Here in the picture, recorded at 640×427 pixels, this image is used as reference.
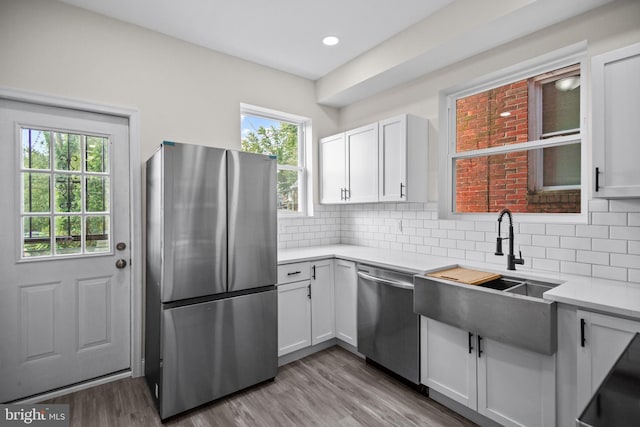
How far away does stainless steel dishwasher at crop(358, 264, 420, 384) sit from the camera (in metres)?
2.34

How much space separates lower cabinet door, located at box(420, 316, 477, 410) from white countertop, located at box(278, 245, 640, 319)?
1.44ft

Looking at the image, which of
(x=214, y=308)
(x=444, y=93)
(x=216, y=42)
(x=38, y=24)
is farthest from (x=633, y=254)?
(x=38, y=24)

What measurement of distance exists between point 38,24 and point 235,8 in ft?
4.52

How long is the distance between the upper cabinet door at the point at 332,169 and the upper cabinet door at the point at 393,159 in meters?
0.53

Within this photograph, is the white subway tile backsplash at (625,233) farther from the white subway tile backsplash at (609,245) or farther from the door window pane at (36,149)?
the door window pane at (36,149)

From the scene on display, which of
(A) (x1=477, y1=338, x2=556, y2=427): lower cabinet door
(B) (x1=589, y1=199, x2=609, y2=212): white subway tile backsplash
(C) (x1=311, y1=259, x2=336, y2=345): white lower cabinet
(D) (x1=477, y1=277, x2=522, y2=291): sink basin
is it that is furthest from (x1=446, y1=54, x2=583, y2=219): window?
(C) (x1=311, y1=259, x2=336, y2=345): white lower cabinet

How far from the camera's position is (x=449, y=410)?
2.15m

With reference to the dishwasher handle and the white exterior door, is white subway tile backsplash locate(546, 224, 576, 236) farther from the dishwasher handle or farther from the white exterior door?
the white exterior door

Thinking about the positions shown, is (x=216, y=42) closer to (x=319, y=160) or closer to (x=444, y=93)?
(x=319, y=160)

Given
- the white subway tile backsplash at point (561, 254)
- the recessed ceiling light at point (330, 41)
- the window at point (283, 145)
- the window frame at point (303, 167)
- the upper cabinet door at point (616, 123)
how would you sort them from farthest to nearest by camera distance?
the window frame at point (303, 167) < the window at point (283, 145) < the recessed ceiling light at point (330, 41) < the white subway tile backsplash at point (561, 254) < the upper cabinet door at point (616, 123)

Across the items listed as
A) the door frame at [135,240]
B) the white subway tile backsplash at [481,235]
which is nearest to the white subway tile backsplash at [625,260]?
the white subway tile backsplash at [481,235]

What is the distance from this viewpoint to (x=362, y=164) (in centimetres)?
327

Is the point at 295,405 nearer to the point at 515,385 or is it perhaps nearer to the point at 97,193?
the point at 515,385

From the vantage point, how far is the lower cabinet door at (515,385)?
5.50 feet
